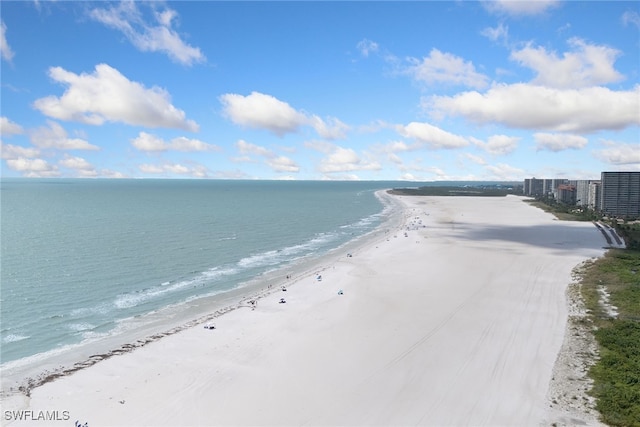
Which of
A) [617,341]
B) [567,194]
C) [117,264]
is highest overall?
[567,194]

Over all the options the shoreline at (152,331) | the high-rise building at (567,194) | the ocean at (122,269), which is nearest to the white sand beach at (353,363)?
the shoreline at (152,331)

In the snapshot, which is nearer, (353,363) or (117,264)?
(353,363)

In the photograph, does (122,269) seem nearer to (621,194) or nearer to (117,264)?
(117,264)

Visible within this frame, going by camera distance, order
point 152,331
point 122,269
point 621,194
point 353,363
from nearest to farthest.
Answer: point 353,363 → point 152,331 → point 122,269 → point 621,194

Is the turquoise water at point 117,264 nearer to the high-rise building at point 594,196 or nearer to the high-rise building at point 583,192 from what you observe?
the high-rise building at point 594,196

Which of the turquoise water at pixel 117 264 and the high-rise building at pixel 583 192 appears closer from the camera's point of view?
the turquoise water at pixel 117 264

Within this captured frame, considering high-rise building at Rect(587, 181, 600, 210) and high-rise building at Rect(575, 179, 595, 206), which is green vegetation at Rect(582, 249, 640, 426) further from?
high-rise building at Rect(575, 179, 595, 206)

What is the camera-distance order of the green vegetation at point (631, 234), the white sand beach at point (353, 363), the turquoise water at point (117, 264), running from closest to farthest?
the white sand beach at point (353, 363), the turquoise water at point (117, 264), the green vegetation at point (631, 234)

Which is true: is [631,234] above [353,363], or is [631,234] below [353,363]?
above

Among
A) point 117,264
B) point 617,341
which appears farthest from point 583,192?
point 117,264
